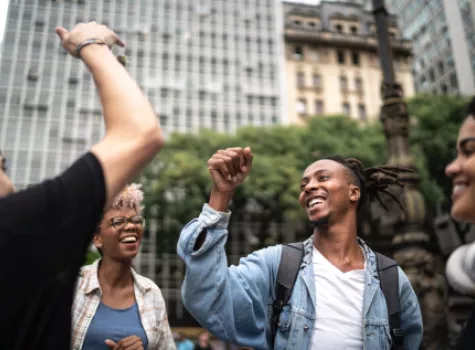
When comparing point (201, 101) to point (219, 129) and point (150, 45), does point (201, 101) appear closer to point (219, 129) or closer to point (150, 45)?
point (219, 129)

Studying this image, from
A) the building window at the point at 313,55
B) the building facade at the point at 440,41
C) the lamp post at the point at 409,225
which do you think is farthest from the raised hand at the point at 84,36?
the building window at the point at 313,55

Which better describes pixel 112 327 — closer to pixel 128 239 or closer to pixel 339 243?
pixel 128 239

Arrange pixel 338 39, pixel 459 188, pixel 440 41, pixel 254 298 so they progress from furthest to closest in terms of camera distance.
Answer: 1. pixel 440 41
2. pixel 338 39
3. pixel 254 298
4. pixel 459 188

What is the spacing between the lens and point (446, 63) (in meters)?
40.8

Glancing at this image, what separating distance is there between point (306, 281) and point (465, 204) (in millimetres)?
1064

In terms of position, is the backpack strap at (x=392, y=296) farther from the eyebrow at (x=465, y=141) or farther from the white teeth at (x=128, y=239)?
the white teeth at (x=128, y=239)

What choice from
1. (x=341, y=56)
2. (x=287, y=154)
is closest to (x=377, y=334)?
(x=287, y=154)

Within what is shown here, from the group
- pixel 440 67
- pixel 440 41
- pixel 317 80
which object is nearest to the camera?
pixel 317 80

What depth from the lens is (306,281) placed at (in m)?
2.54

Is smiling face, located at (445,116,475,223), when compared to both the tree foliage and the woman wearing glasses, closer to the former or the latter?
the woman wearing glasses

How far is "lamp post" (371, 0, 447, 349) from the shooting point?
7227mm

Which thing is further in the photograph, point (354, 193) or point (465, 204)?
point (354, 193)

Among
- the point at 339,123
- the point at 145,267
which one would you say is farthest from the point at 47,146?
the point at 339,123

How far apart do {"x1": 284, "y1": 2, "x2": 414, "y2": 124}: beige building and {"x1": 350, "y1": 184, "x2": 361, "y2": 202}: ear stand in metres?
34.6
